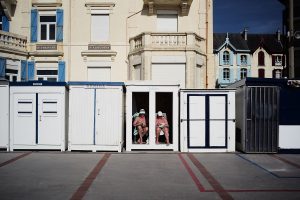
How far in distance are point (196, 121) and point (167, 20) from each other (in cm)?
918

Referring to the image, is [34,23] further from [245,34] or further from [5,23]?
[245,34]

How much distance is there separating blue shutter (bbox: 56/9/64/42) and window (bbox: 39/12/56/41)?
50 centimetres

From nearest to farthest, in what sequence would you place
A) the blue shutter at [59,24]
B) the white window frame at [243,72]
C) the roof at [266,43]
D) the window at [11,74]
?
the window at [11,74] → the blue shutter at [59,24] → the white window frame at [243,72] → the roof at [266,43]

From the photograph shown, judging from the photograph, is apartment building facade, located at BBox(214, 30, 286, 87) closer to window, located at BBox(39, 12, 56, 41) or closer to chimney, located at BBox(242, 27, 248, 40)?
chimney, located at BBox(242, 27, 248, 40)

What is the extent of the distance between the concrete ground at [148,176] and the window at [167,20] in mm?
9913

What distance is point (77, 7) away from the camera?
2012 cm

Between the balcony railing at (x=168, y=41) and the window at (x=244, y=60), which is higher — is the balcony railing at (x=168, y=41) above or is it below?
below

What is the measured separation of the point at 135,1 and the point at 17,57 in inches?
304

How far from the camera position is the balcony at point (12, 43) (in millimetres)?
18422

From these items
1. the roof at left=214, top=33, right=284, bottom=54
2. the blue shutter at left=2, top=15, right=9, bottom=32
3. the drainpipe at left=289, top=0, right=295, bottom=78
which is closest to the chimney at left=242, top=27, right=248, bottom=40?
the roof at left=214, top=33, right=284, bottom=54

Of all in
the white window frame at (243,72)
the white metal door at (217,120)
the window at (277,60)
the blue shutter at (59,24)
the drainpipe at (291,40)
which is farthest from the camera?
the window at (277,60)

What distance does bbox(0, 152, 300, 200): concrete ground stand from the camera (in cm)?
677

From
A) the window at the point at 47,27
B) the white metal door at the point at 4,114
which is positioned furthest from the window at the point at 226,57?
the white metal door at the point at 4,114

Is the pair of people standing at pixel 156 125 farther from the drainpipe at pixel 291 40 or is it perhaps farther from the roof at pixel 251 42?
the roof at pixel 251 42
